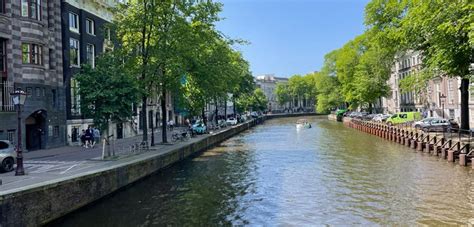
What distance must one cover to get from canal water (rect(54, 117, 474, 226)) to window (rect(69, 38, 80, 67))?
52.0ft

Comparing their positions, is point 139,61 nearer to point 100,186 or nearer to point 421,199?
point 100,186

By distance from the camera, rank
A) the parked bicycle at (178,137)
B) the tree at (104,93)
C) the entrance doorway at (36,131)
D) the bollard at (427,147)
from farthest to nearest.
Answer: the parked bicycle at (178,137) → the bollard at (427,147) → the entrance doorway at (36,131) → the tree at (104,93)

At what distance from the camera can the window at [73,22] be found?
4228cm

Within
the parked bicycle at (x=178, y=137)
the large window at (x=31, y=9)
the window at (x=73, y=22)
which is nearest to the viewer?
the large window at (x=31, y=9)

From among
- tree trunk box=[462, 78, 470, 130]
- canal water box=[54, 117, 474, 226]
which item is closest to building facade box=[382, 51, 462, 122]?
tree trunk box=[462, 78, 470, 130]

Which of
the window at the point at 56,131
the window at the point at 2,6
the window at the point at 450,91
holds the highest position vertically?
the window at the point at 2,6

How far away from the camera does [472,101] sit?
5709 cm

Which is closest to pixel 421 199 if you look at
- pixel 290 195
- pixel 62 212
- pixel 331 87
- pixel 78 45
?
pixel 290 195

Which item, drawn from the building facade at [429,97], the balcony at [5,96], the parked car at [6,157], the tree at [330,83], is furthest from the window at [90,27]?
the tree at [330,83]

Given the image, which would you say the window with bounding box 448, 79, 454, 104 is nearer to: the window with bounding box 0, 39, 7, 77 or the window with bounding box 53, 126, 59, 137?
the window with bounding box 53, 126, 59, 137

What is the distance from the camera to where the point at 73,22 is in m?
43.0

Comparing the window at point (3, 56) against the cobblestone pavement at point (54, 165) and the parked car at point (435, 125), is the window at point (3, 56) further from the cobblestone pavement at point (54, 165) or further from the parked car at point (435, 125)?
the parked car at point (435, 125)

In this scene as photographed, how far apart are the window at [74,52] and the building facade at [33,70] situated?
2.76 meters

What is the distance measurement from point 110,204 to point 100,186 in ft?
4.00
